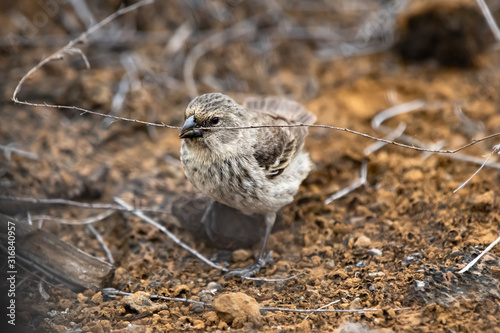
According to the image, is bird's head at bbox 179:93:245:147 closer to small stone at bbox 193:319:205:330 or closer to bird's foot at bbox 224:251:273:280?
bird's foot at bbox 224:251:273:280

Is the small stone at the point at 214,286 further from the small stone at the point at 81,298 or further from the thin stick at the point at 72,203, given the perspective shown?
the thin stick at the point at 72,203

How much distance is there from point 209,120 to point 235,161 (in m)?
0.40

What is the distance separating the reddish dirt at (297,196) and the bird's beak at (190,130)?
1.04m

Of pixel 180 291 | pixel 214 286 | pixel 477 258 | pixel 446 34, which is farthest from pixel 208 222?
pixel 446 34

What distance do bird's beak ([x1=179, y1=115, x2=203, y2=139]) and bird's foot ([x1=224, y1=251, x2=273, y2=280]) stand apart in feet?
3.87

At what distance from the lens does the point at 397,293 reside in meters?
3.64

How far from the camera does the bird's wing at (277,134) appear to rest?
4461 millimetres

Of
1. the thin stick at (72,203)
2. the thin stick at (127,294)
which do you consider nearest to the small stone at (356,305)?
the thin stick at (127,294)

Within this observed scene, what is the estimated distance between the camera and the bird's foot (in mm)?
4215

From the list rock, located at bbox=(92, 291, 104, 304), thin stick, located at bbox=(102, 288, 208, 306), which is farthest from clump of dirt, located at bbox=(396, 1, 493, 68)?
rock, located at bbox=(92, 291, 104, 304)

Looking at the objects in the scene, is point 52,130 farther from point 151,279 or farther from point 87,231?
point 151,279

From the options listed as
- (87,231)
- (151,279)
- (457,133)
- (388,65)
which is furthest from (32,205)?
(388,65)

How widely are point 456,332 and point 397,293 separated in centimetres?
52

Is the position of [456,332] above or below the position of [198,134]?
below
